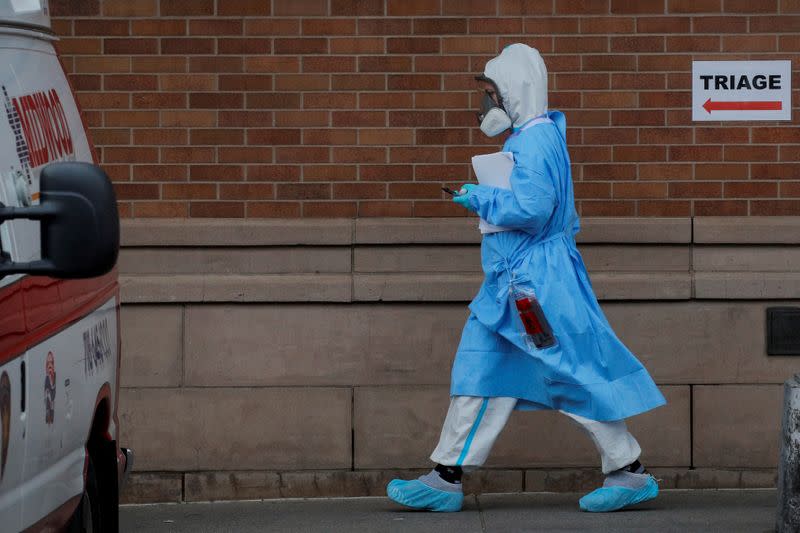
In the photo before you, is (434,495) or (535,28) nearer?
(434,495)

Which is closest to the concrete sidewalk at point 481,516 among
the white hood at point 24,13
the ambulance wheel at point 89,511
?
the ambulance wheel at point 89,511

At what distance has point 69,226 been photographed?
3.36 meters

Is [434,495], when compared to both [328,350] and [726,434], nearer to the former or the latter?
[328,350]

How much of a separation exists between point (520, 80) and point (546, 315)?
103 cm

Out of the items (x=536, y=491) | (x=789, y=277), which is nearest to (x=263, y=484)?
(x=536, y=491)

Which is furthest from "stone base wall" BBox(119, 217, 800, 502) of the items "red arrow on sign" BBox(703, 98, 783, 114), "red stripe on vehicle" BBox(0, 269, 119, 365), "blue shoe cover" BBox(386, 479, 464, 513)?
"red stripe on vehicle" BBox(0, 269, 119, 365)

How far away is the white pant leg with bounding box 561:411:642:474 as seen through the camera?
21.7 ft

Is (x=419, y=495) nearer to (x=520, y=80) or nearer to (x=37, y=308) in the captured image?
(x=520, y=80)

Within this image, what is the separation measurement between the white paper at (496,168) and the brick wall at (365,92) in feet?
3.28

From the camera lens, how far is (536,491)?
7672 millimetres

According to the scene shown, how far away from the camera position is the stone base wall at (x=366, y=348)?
758cm

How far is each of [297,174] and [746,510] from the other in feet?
8.91

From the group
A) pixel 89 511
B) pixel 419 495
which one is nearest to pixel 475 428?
pixel 419 495

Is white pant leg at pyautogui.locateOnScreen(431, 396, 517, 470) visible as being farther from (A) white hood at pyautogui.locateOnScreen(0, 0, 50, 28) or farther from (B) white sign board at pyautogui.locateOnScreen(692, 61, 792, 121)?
(A) white hood at pyautogui.locateOnScreen(0, 0, 50, 28)
